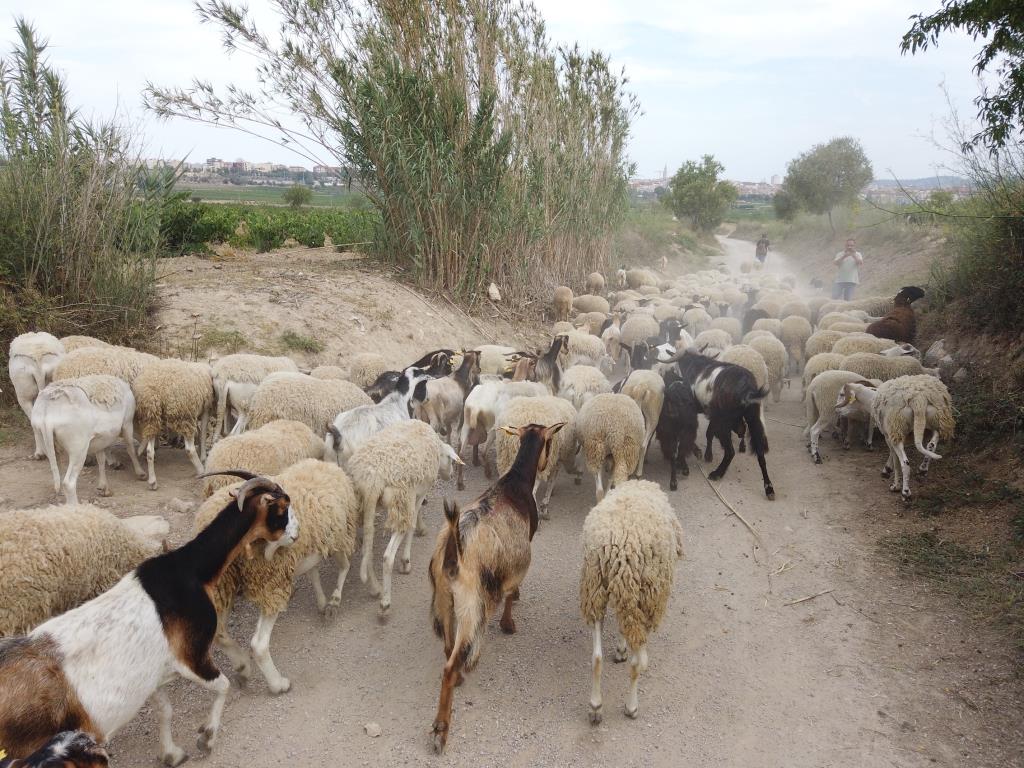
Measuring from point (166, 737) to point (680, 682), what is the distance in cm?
303

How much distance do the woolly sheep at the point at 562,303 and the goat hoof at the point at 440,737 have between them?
12087 mm

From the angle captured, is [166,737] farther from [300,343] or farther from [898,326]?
[898,326]

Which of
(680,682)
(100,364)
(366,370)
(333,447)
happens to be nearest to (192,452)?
(100,364)

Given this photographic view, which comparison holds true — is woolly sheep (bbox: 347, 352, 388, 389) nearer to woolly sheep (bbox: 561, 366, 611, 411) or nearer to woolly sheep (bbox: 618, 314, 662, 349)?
woolly sheep (bbox: 561, 366, 611, 411)

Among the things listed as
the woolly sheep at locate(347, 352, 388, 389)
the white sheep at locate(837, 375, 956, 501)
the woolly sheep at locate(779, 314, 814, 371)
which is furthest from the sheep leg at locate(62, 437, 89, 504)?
the woolly sheep at locate(779, 314, 814, 371)

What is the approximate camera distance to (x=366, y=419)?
5945 millimetres

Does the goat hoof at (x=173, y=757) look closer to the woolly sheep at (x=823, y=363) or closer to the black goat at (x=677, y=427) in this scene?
the black goat at (x=677, y=427)

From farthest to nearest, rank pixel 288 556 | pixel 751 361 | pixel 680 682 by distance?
1. pixel 751 361
2. pixel 680 682
3. pixel 288 556

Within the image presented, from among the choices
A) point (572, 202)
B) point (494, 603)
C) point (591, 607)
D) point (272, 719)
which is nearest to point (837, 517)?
point (591, 607)

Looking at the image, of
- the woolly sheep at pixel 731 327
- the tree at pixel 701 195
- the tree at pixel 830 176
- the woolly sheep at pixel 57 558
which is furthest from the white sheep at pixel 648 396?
the tree at pixel 701 195

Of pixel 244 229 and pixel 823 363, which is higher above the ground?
pixel 244 229

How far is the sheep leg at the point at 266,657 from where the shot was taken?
152 inches

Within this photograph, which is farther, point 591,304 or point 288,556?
point 591,304

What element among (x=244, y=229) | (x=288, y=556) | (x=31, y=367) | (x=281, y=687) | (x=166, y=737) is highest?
(x=244, y=229)
